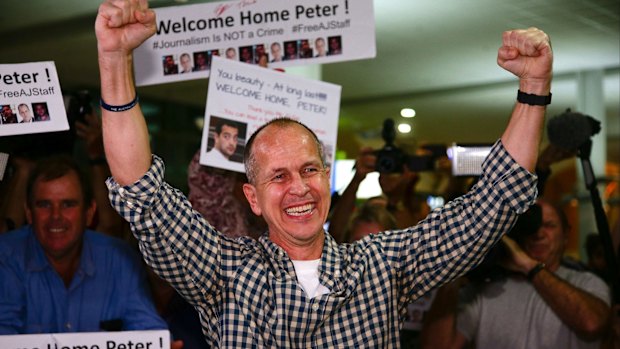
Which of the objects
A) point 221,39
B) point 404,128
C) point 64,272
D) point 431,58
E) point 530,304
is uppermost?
point 431,58

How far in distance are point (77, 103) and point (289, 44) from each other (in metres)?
0.81

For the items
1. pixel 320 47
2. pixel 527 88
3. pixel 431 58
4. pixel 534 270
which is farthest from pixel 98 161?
pixel 431 58

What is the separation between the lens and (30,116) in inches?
90.4

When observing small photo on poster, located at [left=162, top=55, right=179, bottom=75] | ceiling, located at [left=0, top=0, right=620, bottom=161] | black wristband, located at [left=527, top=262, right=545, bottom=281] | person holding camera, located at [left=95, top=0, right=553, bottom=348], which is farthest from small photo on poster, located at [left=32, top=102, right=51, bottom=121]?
black wristband, located at [left=527, top=262, right=545, bottom=281]

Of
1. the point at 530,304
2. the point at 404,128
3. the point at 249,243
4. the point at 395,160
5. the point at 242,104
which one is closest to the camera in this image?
the point at 249,243

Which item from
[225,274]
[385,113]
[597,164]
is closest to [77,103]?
[225,274]

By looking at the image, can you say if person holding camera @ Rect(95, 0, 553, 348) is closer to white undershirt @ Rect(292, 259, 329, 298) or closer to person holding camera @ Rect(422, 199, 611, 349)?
white undershirt @ Rect(292, 259, 329, 298)

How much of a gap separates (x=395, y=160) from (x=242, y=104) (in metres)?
0.87

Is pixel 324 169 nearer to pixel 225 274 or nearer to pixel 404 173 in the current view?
pixel 225 274

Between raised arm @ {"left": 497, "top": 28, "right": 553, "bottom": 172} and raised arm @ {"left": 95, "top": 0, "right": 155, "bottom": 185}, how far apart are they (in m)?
0.82

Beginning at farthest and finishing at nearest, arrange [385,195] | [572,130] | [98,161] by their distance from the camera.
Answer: [385,195]
[98,161]
[572,130]

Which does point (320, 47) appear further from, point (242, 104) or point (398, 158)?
point (398, 158)

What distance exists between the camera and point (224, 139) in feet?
8.39

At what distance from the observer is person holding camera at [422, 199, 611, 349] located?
2797 millimetres
